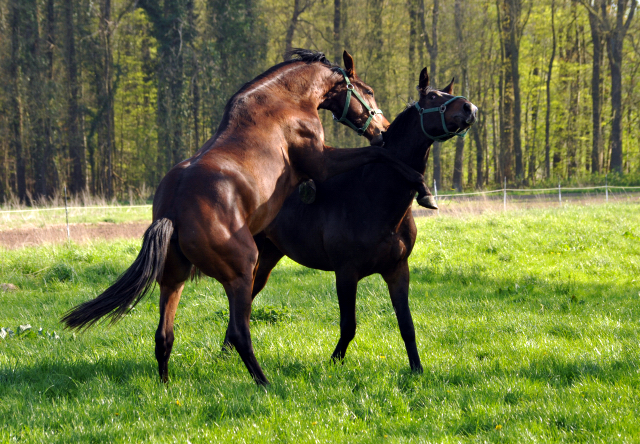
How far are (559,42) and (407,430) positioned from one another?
33.2 metres

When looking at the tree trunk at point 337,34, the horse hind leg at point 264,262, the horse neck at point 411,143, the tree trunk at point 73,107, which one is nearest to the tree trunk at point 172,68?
the tree trunk at point 73,107

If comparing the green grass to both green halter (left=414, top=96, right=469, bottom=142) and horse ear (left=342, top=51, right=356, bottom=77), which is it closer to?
horse ear (left=342, top=51, right=356, bottom=77)

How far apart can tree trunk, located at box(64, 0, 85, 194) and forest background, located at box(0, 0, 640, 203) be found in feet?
0.24

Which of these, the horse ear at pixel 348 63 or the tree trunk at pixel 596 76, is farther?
the tree trunk at pixel 596 76

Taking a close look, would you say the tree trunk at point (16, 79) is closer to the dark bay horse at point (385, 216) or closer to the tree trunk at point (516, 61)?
the dark bay horse at point (385, 216)

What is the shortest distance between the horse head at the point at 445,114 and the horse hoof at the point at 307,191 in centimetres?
109

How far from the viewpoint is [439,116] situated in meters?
4.18

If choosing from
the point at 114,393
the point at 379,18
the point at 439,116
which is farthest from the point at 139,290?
the point at 379,18

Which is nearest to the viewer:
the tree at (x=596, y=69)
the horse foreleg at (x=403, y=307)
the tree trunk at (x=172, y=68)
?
the horse foreleg at (x=403, y=307)

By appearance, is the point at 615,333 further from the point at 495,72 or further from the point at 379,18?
the point at 495,72

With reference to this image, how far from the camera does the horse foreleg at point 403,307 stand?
4.27 m

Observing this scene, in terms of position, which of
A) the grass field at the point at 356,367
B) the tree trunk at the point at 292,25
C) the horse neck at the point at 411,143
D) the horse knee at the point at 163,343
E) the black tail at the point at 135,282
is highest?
the tree trunk at the point at 292,25

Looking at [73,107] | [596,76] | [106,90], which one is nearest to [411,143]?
[596,76]

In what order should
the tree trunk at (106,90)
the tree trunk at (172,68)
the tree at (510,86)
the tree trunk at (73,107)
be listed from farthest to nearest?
the tree trunk at (106,90) → the tree trunk at (73,107) → the tree trunk at (172,68) → the tree at (510,86)
